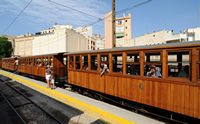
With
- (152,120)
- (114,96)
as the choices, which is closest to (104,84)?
(114,96)

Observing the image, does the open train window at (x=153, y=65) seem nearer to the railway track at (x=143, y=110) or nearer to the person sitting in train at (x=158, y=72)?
the person sitting in train at (x=158, y=72)

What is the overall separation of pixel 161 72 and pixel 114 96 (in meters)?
3.79

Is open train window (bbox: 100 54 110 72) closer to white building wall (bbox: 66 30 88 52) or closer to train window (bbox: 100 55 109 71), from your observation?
train window (bbox: 100 55 109 71)

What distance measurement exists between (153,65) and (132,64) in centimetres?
138

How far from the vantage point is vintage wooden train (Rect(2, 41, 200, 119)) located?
8.33 m

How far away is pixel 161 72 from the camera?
377 inches

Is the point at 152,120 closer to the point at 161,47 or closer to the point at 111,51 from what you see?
the point at 161,47

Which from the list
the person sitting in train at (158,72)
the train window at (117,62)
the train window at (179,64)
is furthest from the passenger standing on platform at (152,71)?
the train window at (117,62)

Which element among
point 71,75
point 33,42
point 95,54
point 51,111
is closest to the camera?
point 51,111

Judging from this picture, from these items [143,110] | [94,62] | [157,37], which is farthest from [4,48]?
[143,110]

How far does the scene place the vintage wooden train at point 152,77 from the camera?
27.3 ft

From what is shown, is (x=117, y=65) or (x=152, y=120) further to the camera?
(x=117, y=65)

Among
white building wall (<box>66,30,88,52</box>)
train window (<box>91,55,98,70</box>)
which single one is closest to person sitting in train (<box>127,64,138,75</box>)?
train window (<box>91,55,98,70</box>)

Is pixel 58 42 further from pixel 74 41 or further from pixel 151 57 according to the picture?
pixel 151 57
